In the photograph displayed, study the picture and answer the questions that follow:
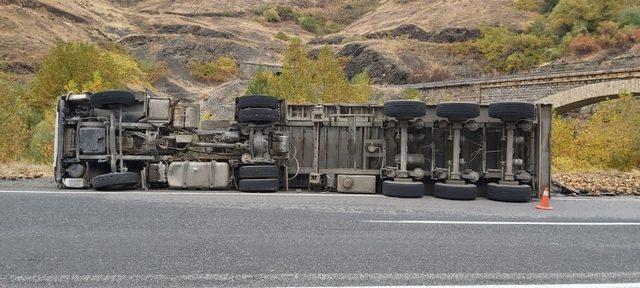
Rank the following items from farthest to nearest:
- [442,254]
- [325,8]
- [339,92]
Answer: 1. [325,8]
2. [339,92]
3. [442,254]

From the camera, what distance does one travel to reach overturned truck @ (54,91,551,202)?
29.2ft

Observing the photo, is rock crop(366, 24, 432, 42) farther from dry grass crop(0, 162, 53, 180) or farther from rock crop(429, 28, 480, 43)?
dry grass crop(0, 162, 53, 180)

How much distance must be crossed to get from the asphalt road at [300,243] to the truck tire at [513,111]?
1.67 metres

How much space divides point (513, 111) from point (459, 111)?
2.89ft

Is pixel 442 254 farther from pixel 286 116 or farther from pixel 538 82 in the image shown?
pixel 538 82

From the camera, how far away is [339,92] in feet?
117

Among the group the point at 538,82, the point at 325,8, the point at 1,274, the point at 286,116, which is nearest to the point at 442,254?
the point at 1,274

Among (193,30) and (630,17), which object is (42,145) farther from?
(193,30)

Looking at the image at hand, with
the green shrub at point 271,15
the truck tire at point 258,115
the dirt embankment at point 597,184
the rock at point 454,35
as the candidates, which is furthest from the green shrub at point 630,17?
the green shrub at point 271,15

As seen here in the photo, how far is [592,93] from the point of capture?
131 ft

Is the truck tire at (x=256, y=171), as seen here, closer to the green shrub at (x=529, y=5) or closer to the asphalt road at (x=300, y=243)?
the asphalt road at (x=300, y=243)

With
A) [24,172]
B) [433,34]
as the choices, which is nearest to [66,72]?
[24,172]

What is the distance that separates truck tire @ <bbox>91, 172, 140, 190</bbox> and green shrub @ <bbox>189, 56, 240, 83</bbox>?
72541mm

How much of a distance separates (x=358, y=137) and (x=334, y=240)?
15.2 ft
